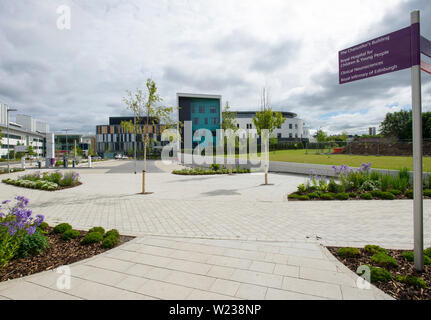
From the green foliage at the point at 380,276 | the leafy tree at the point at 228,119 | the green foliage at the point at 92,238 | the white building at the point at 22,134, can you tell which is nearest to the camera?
the green foliage at the point at 380,276

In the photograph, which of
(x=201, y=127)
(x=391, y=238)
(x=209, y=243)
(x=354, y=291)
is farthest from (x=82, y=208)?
(x=201, y=127)

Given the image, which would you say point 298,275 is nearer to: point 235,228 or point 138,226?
point 235,228

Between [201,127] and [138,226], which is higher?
[201,127]

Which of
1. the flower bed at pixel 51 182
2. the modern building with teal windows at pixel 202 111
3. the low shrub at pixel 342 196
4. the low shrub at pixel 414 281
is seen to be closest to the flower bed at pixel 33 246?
the low shrub at pixel 414 281

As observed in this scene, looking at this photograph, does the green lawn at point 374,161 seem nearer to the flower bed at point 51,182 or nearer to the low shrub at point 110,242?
the low shrub at point 110,242

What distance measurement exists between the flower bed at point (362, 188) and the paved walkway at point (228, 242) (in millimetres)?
602

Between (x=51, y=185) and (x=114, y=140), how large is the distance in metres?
77.9

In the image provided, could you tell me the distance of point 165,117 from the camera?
11.4 metres

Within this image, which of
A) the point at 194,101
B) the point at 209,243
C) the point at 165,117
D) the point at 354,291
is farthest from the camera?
the point at 194,101

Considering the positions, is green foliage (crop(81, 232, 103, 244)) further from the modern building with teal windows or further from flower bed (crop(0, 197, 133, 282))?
the modern building with teal windows

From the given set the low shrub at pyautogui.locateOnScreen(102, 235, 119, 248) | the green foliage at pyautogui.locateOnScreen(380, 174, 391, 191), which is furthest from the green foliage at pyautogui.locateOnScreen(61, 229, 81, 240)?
the green foliage at pyautogui.locateOnScreen(380, 174, 391, 191)

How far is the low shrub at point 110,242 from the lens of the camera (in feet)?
13.8

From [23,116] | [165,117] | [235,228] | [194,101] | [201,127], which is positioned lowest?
[235,228]

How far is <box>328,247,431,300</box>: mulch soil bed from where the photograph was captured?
270cm
